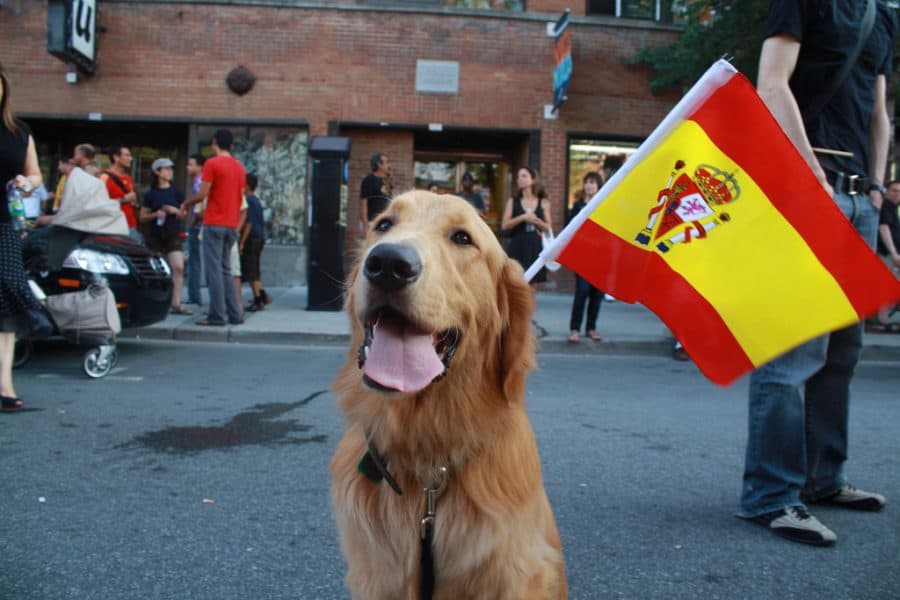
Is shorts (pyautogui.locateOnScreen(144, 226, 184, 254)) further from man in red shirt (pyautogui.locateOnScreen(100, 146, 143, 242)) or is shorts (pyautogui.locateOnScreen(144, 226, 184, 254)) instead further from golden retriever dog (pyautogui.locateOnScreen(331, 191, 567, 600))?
golden retriever dog (pyautogui.locateOnScreen(331, 191, 567, 600))

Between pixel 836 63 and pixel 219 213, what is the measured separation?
745cm

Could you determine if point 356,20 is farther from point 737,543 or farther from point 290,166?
point 737,543

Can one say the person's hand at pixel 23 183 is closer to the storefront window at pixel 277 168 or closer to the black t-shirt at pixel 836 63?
the black t-shirt at pixel 836 63

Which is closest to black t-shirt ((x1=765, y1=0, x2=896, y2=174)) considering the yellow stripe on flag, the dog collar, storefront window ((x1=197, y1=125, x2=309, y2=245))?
the yellow stripe on flag

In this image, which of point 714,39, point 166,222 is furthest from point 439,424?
point 714,39

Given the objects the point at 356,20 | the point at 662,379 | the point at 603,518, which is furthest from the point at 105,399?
the point at 356,20

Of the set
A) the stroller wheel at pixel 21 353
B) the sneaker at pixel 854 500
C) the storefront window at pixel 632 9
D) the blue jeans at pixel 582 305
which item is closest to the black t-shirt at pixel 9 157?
the stroller wheel at pixel 21 353

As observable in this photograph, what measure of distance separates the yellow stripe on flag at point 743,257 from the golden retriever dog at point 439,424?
53 cm

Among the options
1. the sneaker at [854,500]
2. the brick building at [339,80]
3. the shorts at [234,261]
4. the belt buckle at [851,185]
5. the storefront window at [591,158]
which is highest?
the brick building at [339,80]

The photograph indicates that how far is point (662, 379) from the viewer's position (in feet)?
23.5

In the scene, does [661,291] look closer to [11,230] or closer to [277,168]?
[11,230]

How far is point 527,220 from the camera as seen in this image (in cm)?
862

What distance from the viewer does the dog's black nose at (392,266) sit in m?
1.91

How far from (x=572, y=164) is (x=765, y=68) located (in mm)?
12273
